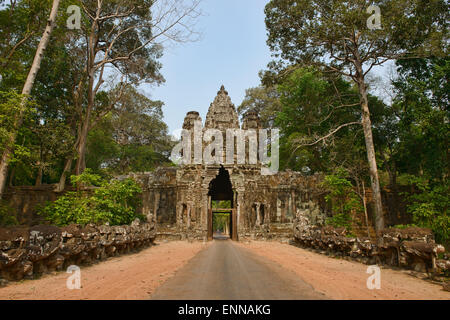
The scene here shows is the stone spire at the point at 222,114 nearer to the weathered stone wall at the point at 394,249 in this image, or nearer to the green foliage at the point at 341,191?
the green foliage at the point at 341,191

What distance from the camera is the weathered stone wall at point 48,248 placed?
22.3 ft

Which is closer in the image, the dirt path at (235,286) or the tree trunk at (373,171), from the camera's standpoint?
the dirt path at (235,286)

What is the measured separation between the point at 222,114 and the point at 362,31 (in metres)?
14.1

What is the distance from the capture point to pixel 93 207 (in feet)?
53.9

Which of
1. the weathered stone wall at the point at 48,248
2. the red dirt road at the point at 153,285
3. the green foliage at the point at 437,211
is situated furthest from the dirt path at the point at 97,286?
the green foliage at the point at 437,211

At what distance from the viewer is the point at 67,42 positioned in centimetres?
2484

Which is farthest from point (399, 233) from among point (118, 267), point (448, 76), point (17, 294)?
point (448, 76)

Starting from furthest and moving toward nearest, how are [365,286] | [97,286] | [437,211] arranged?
[437,211] < [365,286] < [97,286]

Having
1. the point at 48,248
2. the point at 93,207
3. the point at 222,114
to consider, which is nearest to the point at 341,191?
the point at 222,114

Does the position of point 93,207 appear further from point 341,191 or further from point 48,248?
point 341,191

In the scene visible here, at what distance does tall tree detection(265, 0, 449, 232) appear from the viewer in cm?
1593

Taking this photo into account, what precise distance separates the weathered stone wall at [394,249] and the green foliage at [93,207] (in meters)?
11.5

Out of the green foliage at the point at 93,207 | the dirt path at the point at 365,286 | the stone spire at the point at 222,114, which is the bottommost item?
the dirt path at the point at 365,286

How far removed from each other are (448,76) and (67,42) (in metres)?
27.8
